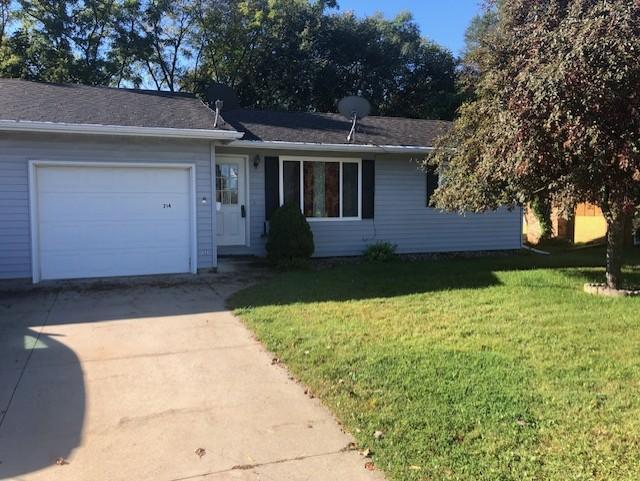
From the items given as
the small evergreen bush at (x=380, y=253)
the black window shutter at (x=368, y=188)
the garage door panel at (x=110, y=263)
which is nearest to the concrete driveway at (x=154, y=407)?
the garage door panel at (x=110, y=263)

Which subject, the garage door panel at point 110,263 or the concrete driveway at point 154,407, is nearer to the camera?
the concrete driveway at point 154,407

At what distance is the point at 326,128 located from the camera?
12539 mm

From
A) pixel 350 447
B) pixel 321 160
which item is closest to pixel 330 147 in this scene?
pixel 321 160

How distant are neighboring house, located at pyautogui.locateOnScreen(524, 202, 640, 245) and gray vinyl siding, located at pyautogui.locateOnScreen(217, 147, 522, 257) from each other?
10.5 ft

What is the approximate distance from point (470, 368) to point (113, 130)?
6.84 metres

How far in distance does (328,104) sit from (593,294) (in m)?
18.8

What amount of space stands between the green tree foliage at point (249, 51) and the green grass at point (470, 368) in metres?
17.6

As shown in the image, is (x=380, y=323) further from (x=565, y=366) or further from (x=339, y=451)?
(x=339, y=451)

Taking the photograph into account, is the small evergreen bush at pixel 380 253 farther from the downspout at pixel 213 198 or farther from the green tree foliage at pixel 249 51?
the green tree foliage at pixel 249 51

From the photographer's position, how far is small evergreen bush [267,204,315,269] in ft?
33.9

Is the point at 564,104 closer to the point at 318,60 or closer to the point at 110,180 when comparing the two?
the point at 110,180

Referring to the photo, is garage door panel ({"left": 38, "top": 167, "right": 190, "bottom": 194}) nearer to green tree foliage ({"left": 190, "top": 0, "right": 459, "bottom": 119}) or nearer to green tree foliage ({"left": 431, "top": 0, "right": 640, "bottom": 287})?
green tree foliage ({"left": 431, "top": 0, "right": 640, "bottom": 287})

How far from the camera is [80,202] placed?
29.9 ft

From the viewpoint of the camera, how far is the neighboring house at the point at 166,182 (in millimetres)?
8836
